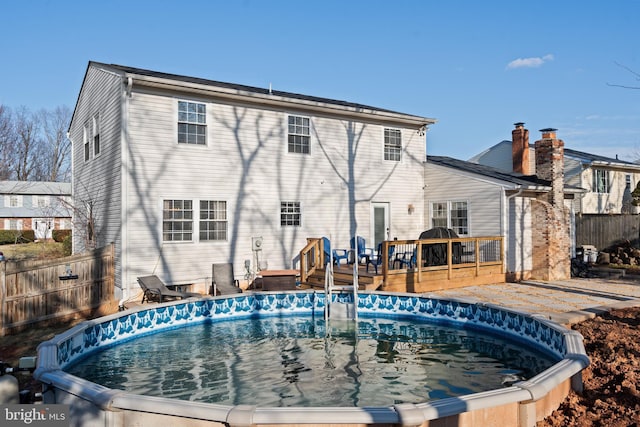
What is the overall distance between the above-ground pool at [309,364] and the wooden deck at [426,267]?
136 centimetres

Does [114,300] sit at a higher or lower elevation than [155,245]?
lower

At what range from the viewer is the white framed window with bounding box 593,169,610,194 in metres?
25.7

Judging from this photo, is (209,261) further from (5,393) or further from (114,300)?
(5,393)

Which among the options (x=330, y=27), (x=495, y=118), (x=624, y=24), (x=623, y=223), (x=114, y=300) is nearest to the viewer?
(x=114, y=300)

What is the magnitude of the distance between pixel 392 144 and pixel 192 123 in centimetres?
755

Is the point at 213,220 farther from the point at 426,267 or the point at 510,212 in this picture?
the point at 510,212

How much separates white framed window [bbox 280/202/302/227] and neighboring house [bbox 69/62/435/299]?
47mm

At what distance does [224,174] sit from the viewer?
44.6ft

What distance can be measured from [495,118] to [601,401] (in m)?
23.1

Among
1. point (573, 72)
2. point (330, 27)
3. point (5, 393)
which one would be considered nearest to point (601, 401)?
point (5, 393)

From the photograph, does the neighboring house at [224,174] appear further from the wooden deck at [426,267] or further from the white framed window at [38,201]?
the white framed window at [38,201]

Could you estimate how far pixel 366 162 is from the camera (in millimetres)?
16453

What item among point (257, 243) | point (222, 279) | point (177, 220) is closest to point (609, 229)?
point (257, 243)

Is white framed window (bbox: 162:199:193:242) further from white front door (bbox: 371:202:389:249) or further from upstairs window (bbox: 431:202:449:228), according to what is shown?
upstairs window (bbox: 431:202:449:228)
